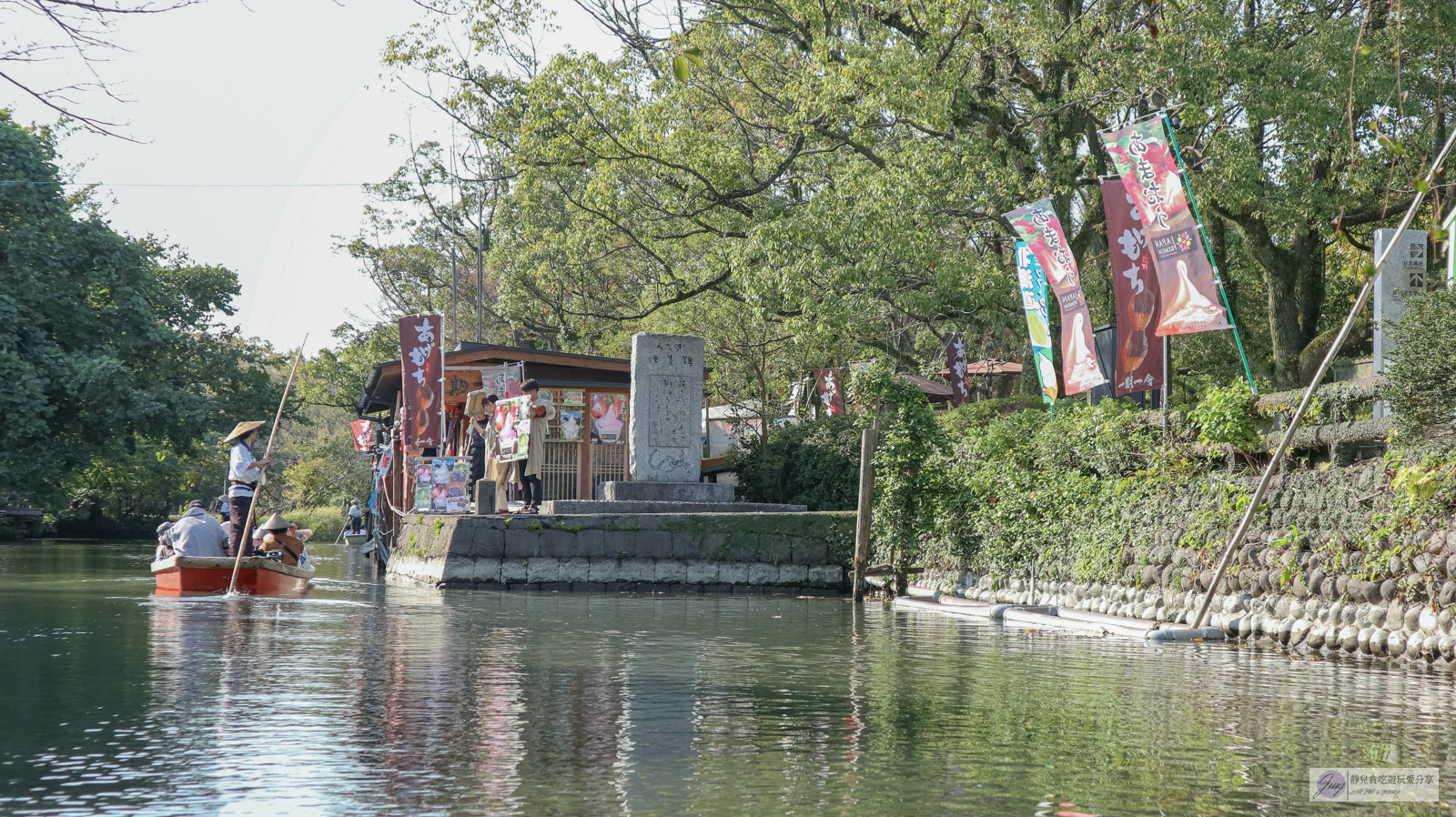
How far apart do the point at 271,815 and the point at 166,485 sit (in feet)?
150

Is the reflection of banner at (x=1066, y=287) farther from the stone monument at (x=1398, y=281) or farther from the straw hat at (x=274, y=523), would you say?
the straw hat at (x=274, y=523)

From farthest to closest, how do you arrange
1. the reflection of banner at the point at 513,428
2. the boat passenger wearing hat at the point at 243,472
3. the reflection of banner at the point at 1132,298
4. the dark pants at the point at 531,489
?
the dark pants at the point at 531,489
the reflection of banner at the point at 513,428
the boat passenger wearing hat at the point at 243,472
the reflection of banner at the point at 1132,298

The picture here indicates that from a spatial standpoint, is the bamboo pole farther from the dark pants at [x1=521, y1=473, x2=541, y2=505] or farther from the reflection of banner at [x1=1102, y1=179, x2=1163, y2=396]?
the dark pants at [x1=521, y1=473, x2=541, y2=505]

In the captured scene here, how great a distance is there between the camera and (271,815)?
15.8 feet

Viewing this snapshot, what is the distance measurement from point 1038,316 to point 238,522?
34.3 feet

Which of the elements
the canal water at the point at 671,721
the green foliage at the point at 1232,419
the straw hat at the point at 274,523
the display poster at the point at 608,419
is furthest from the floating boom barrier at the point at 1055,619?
the straw hat at the point at 274,523

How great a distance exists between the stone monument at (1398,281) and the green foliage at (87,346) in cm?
2490

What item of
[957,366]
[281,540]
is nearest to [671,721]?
[281,540]

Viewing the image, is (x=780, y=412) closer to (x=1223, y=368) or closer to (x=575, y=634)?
(x=1223, y=368)

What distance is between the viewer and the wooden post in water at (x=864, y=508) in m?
16.9

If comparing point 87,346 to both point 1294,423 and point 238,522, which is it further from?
point 1294,423

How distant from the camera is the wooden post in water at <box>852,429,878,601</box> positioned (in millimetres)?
16875

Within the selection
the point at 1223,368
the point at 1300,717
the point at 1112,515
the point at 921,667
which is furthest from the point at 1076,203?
the point at 1300,717

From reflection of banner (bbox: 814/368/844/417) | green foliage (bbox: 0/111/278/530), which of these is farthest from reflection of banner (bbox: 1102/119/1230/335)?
green foliage (bbox: 0/111/278/530)
